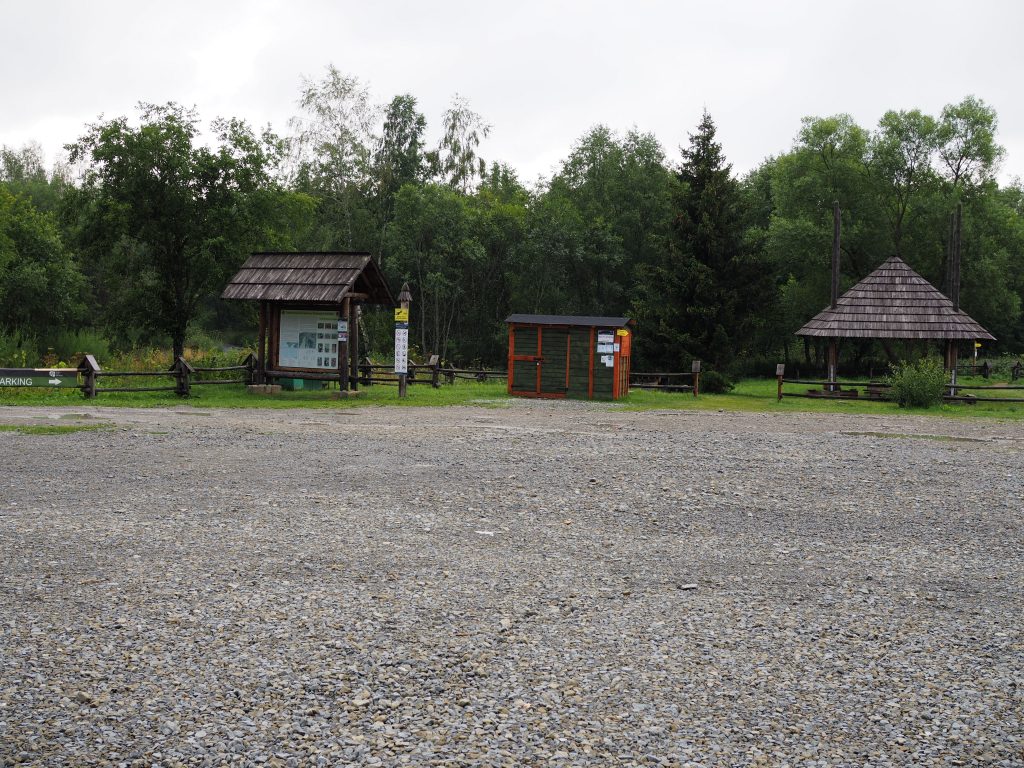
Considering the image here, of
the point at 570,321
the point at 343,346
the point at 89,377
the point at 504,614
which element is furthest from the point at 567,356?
the point at 504,614

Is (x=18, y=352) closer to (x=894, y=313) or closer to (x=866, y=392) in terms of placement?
(x=866, y=392)

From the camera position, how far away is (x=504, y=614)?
227 inches

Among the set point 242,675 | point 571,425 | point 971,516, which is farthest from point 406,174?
point 242,675

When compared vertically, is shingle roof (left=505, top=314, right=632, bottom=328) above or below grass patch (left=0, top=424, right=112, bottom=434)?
above

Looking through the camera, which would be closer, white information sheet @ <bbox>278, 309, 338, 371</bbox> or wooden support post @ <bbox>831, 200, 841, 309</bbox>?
white information sheet @ <bbox>278, 309, 338, 371</bbox>

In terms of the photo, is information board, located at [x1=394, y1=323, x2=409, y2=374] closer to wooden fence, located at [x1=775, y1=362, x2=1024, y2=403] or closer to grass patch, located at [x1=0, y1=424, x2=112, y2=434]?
grass patch, located at [x1=0, y1=424, x2=112, y2=434]

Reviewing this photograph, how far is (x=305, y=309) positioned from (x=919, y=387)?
16575 mm

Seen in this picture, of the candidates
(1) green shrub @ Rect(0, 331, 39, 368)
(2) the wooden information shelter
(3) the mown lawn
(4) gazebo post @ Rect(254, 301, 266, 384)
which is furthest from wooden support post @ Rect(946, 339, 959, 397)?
(1) green shrub @ Rect(0, 331, 39, 368)

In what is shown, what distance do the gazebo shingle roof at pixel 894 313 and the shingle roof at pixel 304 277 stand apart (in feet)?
51.2

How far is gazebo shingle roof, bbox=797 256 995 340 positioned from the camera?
98.3ft

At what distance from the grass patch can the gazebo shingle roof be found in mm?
23204

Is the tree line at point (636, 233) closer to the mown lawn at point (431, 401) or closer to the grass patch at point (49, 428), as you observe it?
the mown lawn at point (431, 401)

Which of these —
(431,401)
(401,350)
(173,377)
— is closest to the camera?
(431,401)

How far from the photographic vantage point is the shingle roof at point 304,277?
76.9 feet
